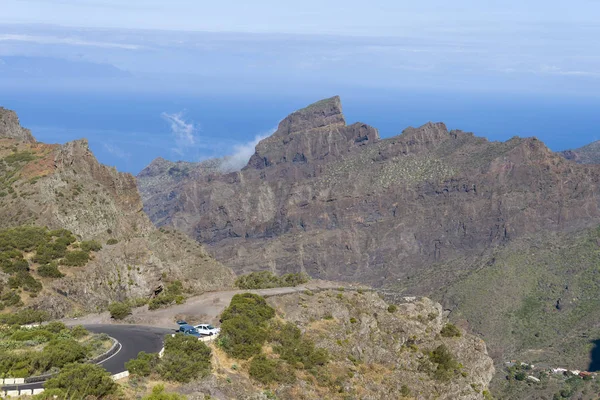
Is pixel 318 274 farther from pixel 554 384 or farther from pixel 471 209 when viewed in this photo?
pixel 554 384

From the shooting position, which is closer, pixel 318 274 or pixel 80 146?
pixel 80 146

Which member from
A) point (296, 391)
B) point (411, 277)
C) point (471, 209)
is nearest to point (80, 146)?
point (296, 391)

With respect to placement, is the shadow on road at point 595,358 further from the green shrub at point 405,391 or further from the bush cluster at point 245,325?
the bush cluster at point 245,325

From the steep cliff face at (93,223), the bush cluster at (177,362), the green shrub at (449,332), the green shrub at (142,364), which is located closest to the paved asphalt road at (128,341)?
the green shrub at (142,364)

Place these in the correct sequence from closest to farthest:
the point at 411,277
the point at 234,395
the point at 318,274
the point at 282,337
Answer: the point at 234,395
the point at 282,337
the point at 411,277
the point at 318,274

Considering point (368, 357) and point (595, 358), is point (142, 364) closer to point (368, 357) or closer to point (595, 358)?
point (368, 357)

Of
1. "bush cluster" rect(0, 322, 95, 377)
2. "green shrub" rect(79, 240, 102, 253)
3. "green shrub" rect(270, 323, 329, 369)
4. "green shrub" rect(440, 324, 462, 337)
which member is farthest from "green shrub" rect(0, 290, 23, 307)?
"green shrub" rect(440, 324, 462, 337)
